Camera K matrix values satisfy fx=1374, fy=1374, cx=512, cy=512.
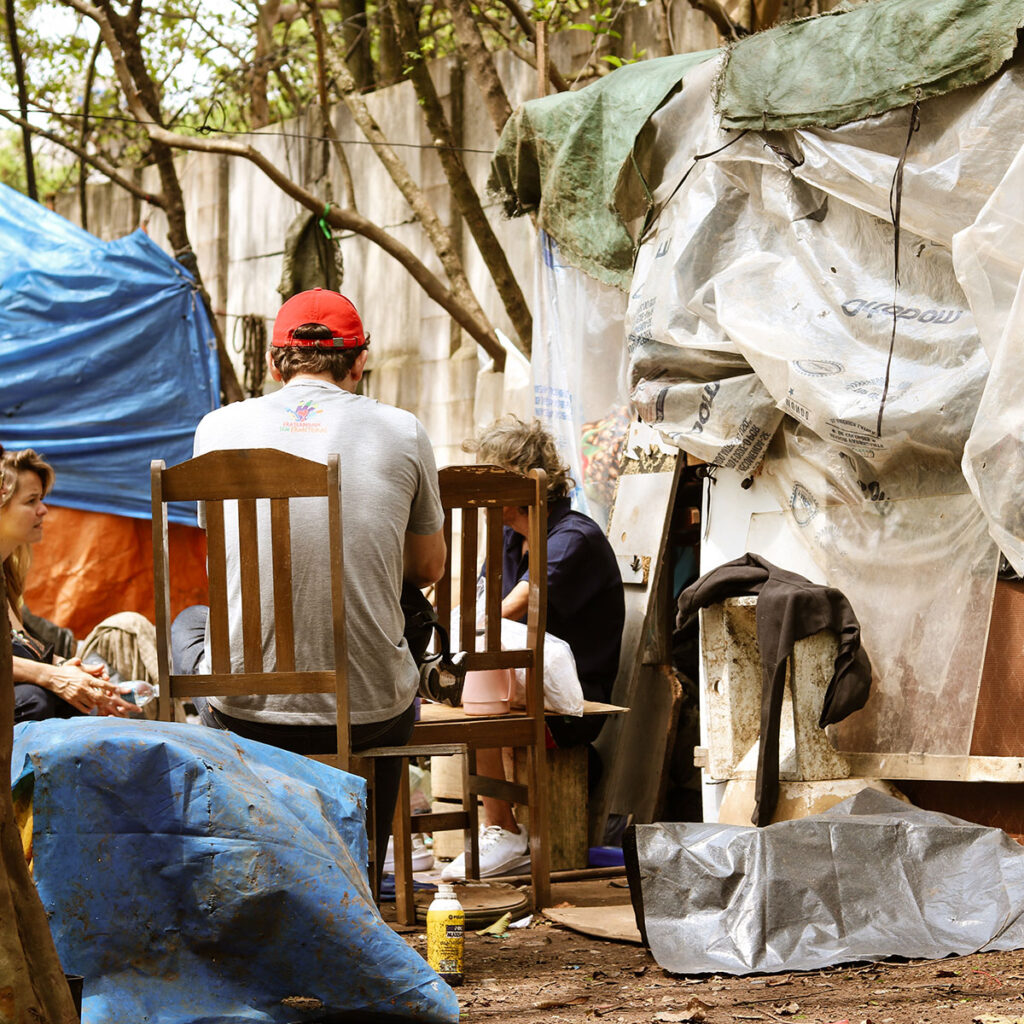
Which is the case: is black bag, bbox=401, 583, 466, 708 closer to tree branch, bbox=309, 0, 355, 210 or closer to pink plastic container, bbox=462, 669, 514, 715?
pink plastic container, bbox=462, 669, 514, 715

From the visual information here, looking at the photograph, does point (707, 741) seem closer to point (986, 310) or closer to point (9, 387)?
point (986, 310)

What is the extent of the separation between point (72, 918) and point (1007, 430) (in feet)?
8.24

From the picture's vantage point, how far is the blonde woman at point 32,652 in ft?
13.8

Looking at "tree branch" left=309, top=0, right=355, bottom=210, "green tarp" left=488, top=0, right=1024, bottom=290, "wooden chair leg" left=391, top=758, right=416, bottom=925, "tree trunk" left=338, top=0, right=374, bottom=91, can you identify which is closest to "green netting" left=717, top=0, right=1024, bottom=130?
"green tarp" left=488, top=0, right=1024, bottom=290

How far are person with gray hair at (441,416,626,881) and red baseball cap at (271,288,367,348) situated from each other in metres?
1.51

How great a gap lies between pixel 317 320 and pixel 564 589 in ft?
6.23

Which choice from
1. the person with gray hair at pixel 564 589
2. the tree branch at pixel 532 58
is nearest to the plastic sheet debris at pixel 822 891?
the person with gray hair at pixel 564 589

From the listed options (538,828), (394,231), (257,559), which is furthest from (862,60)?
(394,231)

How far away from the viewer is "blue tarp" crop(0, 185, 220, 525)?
7355 mm

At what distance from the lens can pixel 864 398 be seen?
4.05m

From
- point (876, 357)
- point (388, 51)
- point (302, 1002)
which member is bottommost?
point (302, 1002)

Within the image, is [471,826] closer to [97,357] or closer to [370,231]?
[370,231]

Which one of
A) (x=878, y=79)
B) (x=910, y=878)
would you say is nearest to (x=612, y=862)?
(x=910, y=878)

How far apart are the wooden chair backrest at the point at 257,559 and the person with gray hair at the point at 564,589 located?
1761 mm
